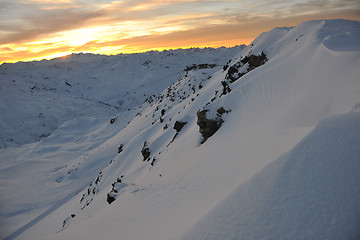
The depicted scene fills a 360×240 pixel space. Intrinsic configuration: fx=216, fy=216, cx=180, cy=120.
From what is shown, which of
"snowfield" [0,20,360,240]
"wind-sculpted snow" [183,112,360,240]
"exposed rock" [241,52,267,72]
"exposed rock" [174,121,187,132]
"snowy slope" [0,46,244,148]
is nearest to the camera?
"wind-sculpted snow" [183,112,360,240]

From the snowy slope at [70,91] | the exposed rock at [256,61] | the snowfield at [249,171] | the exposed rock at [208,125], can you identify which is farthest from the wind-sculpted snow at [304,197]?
the snowy slope at [70,91]

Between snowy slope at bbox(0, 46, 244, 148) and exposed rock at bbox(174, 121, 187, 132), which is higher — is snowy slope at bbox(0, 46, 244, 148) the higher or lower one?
the higher one

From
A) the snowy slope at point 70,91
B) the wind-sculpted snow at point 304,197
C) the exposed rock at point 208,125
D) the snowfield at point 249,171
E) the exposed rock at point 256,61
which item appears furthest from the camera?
the snowy slope at point 70,91

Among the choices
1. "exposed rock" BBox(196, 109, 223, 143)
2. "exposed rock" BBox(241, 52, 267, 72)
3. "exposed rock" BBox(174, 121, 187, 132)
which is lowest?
"exposed rock" BBox(174, 121, 187, 132)

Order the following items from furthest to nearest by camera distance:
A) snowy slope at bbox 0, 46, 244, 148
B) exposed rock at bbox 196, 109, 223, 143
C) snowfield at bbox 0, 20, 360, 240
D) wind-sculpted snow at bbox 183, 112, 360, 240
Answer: snowy slope at bbox 0, 46, 244, 148, exposed rock at bbox 196, 109, 223, 143, snowfield at bbox 0, 20, 360, 240, wind-sculpted snow at bbox 183, 112, 360, 240

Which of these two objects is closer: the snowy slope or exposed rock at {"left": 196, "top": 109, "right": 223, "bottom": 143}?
exposed rock at {"left": 196, "top": 109, "right": 223, "bottom": 143}

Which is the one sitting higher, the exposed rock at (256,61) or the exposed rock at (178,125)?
the exposed rock at (256,61)

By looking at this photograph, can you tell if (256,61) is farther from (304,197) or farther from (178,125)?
(304,197)

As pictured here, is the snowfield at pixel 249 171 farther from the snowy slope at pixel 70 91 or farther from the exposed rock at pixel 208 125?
the snowy slope at pixel 70 91

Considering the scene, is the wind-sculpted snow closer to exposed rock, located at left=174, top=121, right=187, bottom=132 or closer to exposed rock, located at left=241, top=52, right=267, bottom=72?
exposed rock, located at left=174, top=121, right=187, bottom=132

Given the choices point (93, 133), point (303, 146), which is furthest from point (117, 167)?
point (93, 133)

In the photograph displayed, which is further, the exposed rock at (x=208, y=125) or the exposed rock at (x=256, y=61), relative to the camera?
the exposed rock at (x=256, y=61)

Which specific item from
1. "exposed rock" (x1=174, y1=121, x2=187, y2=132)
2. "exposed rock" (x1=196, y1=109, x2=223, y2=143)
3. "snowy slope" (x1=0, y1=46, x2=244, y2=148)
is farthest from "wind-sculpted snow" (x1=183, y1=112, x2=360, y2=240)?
"snowy slope" (x1=0, y1=46, x2=244, y2=148)

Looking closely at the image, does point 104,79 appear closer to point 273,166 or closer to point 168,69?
point 168,69
